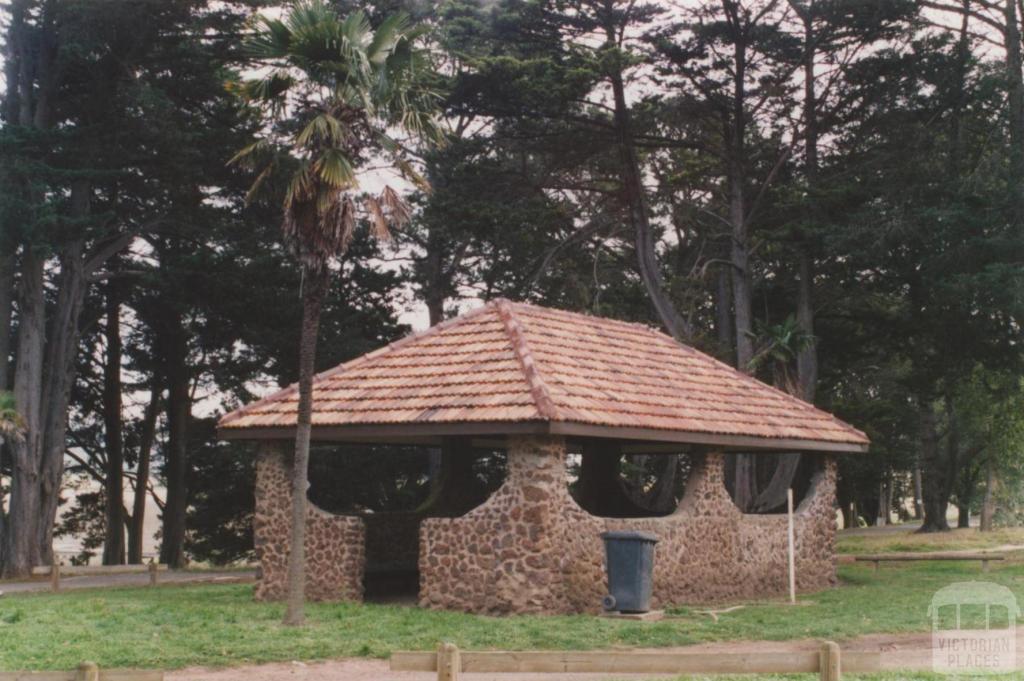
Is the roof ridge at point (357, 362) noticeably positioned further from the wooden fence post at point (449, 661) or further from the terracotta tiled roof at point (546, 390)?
the wooden fence post at point (449, 661)

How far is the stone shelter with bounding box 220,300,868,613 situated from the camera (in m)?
16.2

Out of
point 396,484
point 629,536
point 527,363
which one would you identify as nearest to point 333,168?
point 527,363

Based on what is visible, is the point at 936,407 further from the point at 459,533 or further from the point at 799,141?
the point at 459,533

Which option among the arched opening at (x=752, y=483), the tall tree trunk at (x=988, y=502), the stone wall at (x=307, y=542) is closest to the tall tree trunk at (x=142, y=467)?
the arched opening at (x=752, y=483)

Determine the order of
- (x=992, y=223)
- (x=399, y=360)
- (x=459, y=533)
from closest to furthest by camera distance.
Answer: (x=459, y=533) → (x=399, y=360) → (x=992, y=223)

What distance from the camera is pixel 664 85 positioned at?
31.1 m

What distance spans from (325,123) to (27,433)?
17.3m

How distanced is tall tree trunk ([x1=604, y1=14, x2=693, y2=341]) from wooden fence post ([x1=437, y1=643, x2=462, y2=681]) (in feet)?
74.4

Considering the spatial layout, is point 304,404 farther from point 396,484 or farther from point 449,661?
point 396,484

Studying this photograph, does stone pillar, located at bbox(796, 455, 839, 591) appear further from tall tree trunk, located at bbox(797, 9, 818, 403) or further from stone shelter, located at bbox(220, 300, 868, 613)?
tall tree trunk, located at bbox(797, 9, 818, 403)

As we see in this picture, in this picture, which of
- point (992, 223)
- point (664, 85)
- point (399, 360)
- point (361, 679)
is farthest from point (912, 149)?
point (361, 679)

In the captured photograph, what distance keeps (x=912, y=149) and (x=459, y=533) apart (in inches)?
691

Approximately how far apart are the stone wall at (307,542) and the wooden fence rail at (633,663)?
9532mm

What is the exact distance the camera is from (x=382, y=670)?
1182 cm
